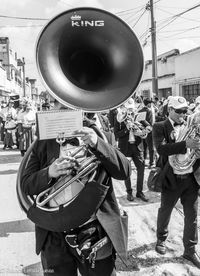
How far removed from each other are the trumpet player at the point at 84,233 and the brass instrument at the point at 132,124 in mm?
3878

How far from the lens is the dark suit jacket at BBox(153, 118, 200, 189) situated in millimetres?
3445

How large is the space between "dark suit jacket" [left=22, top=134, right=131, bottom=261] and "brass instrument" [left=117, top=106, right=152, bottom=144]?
3.84 m

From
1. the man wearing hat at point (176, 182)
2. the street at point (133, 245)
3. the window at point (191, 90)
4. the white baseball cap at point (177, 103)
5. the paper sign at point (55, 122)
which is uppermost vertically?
the window at point (191, 90)

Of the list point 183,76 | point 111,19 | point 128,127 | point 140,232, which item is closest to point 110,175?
point 111,19

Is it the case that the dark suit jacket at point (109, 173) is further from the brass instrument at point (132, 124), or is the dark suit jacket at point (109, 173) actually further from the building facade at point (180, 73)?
the building facade at point (180, 73)

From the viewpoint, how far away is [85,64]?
1.85 metres

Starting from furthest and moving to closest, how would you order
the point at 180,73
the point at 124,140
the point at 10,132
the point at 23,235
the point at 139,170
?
the point at 180,73
the point at 10,132
the point at 124,140
the point at 139,170
the point at 23,235

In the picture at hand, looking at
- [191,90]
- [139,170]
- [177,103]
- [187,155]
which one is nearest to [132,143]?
[139,170]

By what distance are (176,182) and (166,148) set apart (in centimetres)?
38

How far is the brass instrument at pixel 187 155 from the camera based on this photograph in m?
3.30

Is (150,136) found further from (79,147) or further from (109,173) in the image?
(79,147)

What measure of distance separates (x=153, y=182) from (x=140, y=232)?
90 cm

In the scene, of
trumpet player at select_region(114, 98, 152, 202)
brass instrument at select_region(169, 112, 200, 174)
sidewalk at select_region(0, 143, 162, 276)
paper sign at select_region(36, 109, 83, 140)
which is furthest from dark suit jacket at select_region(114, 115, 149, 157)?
paper sign at select_region(36, 109, 83, 140)

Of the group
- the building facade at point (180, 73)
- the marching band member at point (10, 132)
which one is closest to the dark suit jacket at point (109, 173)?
the marching band member at point (10, 132)
